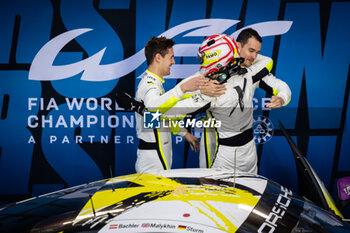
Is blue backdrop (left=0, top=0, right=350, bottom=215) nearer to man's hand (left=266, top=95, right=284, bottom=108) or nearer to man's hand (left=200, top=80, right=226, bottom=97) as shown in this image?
man's hand (left=266, top=95, right=284, bottom=108)

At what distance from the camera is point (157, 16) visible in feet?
12.8

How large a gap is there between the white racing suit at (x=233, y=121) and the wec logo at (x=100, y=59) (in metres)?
1.26

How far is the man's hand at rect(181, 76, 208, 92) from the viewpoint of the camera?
2415 mm

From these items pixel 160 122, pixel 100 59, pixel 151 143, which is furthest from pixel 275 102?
pixel 100 59

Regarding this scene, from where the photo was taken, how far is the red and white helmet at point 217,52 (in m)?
2.48

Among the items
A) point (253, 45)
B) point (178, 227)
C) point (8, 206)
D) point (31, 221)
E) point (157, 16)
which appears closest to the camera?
point (178, 227)

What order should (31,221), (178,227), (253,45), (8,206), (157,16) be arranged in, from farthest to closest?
(157,16) < (253,45) < (8,206) < (31,221) < (178,227)

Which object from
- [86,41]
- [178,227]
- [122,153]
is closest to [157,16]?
[86,41]

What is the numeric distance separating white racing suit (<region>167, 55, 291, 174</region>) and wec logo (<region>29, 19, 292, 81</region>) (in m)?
1.26

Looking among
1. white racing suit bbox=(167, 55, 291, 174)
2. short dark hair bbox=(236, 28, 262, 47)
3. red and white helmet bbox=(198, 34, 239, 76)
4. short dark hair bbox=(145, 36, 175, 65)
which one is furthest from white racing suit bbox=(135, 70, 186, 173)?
short dark hair bbox=(236, 28, 262, 47)

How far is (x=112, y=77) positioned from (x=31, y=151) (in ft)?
4.47

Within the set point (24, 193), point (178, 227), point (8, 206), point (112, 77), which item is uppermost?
point (112, 77)

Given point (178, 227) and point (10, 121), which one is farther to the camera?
point (10, 121)

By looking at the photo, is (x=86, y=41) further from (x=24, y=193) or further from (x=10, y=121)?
(x=24, y=193)
